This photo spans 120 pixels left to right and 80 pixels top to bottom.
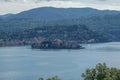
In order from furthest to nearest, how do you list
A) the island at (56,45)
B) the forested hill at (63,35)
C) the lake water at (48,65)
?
the forested hill at (63,35)
the island at (56,45)
the lake water at (48,65)

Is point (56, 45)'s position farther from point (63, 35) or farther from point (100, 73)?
point (100, 73)

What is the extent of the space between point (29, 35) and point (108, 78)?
16106 cm

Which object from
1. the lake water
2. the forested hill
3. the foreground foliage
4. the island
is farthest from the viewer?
the forested hill

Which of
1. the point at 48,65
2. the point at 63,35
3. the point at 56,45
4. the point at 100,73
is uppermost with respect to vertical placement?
the point at 100,73

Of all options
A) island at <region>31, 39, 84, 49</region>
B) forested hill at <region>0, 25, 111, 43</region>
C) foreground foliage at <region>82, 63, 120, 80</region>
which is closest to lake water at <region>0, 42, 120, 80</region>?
island at <region>31, 39, 84, 49</region>

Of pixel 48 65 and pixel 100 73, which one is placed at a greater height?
pixel 100 73

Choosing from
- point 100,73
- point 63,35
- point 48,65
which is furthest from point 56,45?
point 100,73

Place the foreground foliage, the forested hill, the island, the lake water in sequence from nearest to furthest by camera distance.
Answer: the foreground foliage → the lake water → the island → the forested hill

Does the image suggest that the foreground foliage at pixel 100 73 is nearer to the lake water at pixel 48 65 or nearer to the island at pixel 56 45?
the lake water at pixel 48 65

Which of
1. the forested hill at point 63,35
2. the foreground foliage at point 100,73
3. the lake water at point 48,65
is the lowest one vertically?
the lake water at point 48,65

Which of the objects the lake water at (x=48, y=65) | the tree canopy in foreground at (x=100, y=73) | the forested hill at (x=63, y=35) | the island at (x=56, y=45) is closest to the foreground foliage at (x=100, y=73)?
the tree canopy in foreground at (x=100, y=73)

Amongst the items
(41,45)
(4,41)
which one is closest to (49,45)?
(41,45)

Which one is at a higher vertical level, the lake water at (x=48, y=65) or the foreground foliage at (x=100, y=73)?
the foreground foliage at (x=100, y=73)

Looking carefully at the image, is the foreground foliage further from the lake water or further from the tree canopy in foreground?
the lake water
